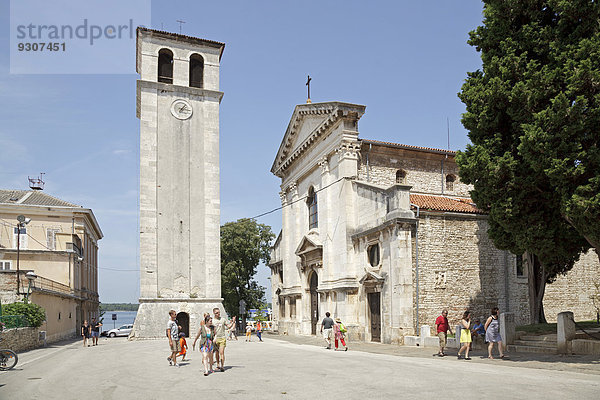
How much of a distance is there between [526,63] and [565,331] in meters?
7.72

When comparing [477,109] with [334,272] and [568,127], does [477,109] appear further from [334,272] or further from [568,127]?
[334,272]

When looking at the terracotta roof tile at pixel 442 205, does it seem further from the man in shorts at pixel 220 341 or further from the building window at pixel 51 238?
the building window at pixel 51 238

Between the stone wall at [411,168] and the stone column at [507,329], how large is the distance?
12188mm

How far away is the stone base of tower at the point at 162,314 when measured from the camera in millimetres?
30250

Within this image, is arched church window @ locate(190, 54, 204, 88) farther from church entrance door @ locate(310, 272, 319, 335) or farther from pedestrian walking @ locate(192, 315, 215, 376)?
A: pedestrian walking @ locate(192, 315, 215, 376)

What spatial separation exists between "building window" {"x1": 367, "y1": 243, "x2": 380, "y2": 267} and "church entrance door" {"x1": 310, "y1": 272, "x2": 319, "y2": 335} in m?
6.62

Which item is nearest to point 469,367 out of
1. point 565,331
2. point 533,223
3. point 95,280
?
point 565,331

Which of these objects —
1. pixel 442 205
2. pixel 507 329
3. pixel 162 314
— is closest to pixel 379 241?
pixel 442 205

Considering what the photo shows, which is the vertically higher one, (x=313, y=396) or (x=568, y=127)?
(x=568, y=127)

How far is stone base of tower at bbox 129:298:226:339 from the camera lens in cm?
3025

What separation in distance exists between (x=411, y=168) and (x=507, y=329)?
43.3 ft

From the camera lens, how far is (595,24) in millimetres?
14094

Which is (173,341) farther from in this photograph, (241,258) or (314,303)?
(241,258)

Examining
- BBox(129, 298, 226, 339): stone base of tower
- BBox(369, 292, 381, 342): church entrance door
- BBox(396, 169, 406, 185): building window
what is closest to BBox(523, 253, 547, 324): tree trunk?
BBox(369, 292, 381, 342): church entrance door
